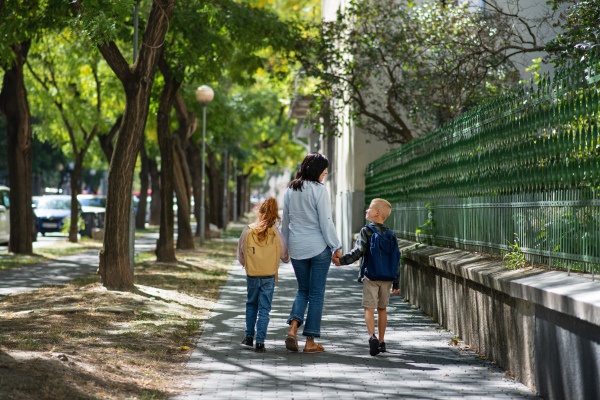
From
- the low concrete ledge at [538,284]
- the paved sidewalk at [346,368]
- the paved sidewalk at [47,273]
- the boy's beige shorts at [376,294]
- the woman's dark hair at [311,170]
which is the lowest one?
the paved sidewalk at [346,368]

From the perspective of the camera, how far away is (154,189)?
44.4 m

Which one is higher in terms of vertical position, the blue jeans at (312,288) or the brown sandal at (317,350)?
the blue jeans at (312,288)

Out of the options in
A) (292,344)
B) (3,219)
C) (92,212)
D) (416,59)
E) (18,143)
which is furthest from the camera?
(92,212)

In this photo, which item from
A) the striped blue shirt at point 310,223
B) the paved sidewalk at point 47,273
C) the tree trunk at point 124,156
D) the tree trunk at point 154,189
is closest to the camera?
the striped blue shirt at point 310,223

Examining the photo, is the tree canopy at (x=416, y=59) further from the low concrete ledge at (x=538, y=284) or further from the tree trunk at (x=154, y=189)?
the tree trunk at (x=154, y=189)

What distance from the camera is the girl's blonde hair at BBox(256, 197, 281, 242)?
745cm

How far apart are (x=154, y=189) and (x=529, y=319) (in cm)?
3977

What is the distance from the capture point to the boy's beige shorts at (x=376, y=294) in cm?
737

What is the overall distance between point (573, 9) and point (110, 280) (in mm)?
7835

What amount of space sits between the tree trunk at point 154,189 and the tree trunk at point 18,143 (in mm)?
22556

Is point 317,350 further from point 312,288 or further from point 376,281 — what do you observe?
point 376,281

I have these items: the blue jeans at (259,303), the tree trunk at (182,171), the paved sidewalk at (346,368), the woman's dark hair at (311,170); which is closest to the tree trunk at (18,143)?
the tree trunk at (182,171)

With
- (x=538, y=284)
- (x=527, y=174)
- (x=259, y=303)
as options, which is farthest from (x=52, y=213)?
(x=538, y=284)

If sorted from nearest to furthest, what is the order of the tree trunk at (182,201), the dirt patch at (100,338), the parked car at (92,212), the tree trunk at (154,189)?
the dirt patch at (100,338)
the tree trunk at (182,201)
the parked car at (92,212)
the tree trunk at (154,189)
